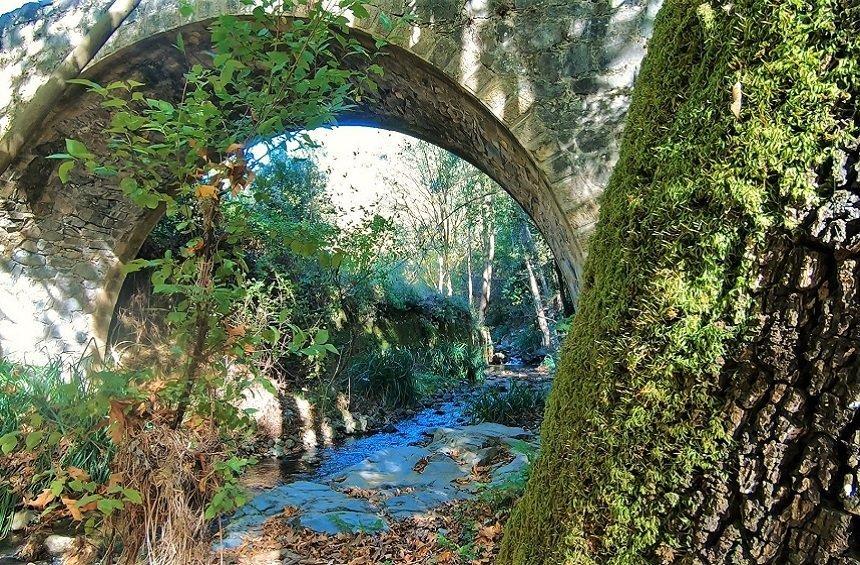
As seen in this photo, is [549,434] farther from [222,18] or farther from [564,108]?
[564,108]

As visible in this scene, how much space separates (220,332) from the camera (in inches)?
72.7

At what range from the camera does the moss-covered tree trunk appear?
1.59 feet

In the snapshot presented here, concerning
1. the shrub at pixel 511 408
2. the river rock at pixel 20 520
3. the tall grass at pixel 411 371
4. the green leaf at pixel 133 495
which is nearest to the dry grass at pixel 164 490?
the green leaf at pixel 133 495

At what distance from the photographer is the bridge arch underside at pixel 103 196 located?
3.38m

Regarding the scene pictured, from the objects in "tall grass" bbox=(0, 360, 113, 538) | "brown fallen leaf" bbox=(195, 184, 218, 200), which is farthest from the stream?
"brown fallen leaf" bbox=(195, 184, 218, 200)

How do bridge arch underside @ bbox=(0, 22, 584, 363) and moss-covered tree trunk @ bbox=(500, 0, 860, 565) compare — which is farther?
bridge arch underside @ bbox=(0, 22, 584, 363)

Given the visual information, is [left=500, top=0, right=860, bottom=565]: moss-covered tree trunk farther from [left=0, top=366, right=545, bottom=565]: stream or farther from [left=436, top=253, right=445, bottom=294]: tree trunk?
[left=436, top=253, right=445, bottom=294]: tree trunk

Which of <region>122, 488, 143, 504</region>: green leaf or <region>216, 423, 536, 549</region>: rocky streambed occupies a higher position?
<region>122, 488, 143, 504</region>: green leaf

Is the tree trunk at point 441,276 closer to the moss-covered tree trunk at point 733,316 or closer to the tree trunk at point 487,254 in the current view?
the tree trunk at point 487,254

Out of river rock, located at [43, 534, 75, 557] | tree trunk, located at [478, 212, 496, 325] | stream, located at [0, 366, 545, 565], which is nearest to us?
river rock, located at [43, 534, 75, 557]

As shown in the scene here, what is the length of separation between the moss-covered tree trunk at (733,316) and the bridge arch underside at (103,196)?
2.33 m

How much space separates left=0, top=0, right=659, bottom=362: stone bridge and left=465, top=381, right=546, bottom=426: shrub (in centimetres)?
304

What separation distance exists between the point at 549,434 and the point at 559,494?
10 cm

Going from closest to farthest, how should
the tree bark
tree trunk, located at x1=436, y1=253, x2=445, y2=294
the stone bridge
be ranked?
the tree bark
the stone bridge
tree trunk, located at x1=436, y1=253, x2=445, y2=294
